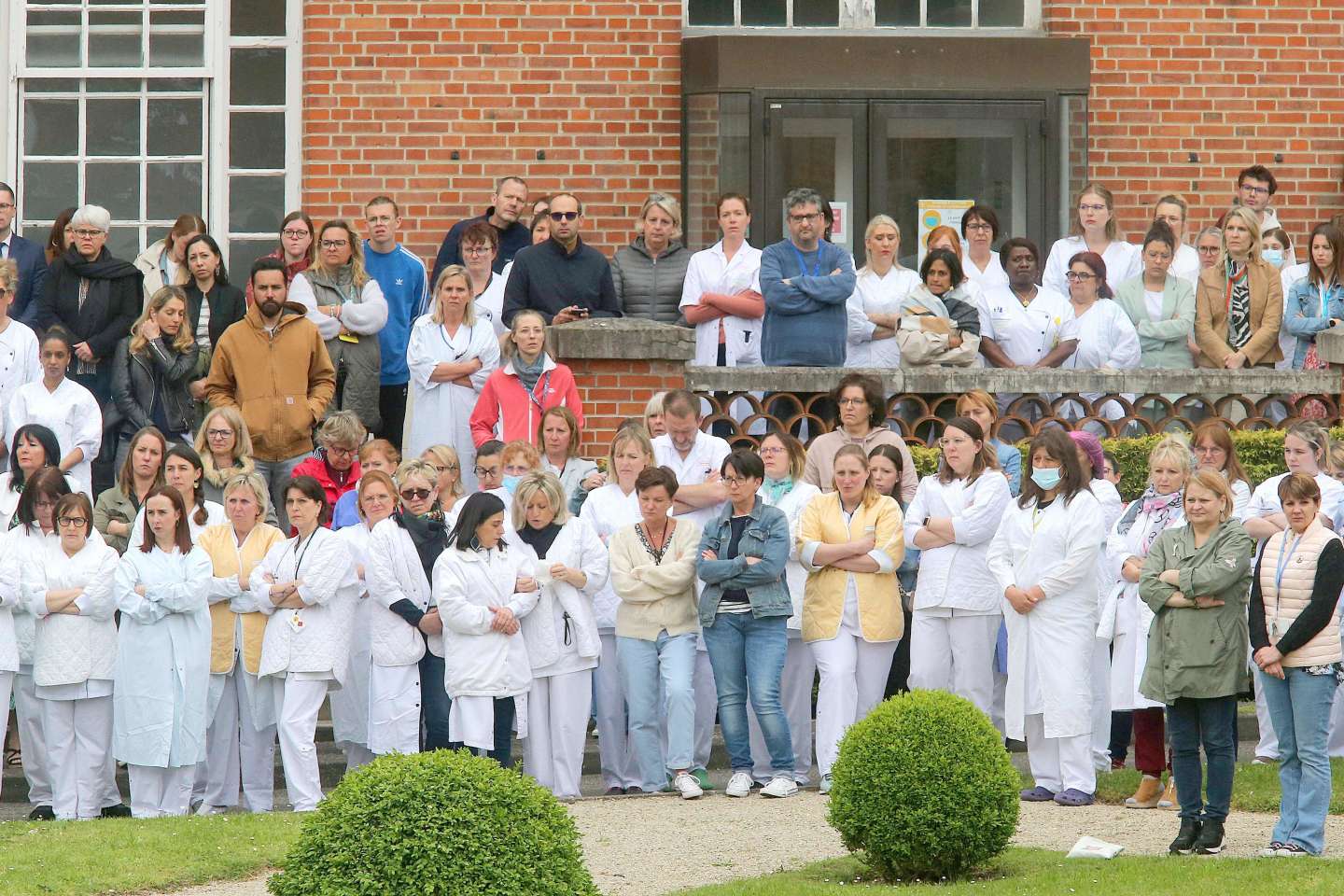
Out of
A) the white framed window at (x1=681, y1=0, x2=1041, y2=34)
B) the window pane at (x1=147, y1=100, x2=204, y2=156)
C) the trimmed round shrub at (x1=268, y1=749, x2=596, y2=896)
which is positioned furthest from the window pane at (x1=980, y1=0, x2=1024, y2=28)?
the trimmed round shrub at (x1=268, y1=749, x2=596, y2=896)

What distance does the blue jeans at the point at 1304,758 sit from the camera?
9.07 meters

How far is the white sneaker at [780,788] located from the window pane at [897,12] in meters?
7.32

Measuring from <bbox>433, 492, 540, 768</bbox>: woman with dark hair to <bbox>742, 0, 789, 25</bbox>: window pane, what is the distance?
6.54 metres

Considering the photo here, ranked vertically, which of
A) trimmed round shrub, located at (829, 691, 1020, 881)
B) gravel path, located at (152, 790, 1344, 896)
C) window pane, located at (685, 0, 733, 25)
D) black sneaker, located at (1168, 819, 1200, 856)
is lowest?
gravel path, located at (152, 790, 1344, 896)

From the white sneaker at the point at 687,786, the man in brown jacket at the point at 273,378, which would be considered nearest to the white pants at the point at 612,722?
the white sneaker at the point at 687,786

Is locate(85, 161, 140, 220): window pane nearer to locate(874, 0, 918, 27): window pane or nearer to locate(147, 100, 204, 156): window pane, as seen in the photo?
locate(147, 100, 204, 156): window pane

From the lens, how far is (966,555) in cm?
1134

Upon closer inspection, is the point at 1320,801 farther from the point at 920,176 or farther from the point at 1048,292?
the point at 920,176

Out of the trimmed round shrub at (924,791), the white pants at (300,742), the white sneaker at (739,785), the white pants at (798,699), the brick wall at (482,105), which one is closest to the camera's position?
the trimmed round shrub at (924,791)

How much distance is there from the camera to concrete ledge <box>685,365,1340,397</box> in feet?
42.7

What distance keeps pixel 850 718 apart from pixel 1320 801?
288 centimetres

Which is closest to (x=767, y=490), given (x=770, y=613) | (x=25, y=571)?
(x=770, y=613)

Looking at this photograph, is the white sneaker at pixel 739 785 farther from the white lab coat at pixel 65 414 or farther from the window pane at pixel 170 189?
the window pane at pixel 170 189

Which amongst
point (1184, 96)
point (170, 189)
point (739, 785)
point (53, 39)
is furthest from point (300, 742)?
point (1184, 96)
